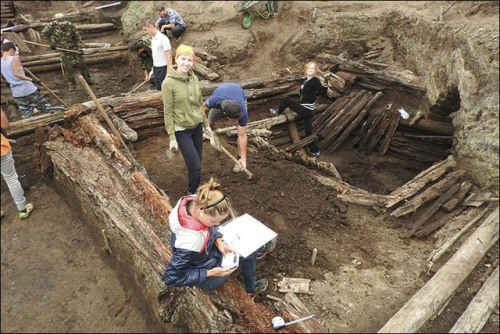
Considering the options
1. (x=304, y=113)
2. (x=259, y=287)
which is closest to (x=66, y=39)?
(x=304, y=113)

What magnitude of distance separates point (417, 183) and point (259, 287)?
4.11 metres

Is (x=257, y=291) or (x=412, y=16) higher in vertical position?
(x=412, y=16)

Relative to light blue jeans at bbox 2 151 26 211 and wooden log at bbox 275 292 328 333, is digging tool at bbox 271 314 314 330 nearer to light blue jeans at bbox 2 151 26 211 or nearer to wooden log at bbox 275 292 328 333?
wooden log at bbox 275 292 328 333

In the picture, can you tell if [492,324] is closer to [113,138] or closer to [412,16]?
[113,138]

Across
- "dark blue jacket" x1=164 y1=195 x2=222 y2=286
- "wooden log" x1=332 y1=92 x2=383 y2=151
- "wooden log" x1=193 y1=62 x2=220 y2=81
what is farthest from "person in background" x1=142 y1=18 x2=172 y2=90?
"dark blue jacket" x1=164 y1=195 x2=222 y2=286

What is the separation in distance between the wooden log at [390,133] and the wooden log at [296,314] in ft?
21.2

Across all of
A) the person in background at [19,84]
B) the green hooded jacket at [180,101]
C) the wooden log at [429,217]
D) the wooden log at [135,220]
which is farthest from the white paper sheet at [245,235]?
the person in background at [19,84]

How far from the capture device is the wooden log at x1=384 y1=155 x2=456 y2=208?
223 inches

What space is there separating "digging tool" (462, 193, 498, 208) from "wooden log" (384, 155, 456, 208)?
2.67 ft

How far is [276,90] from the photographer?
9086 millimetres

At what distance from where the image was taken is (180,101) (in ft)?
14.9

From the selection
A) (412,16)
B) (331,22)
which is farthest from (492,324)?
(331,22)

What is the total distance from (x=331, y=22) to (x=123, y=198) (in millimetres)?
9910

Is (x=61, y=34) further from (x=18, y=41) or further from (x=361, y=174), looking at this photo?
(x=361, y=174)
